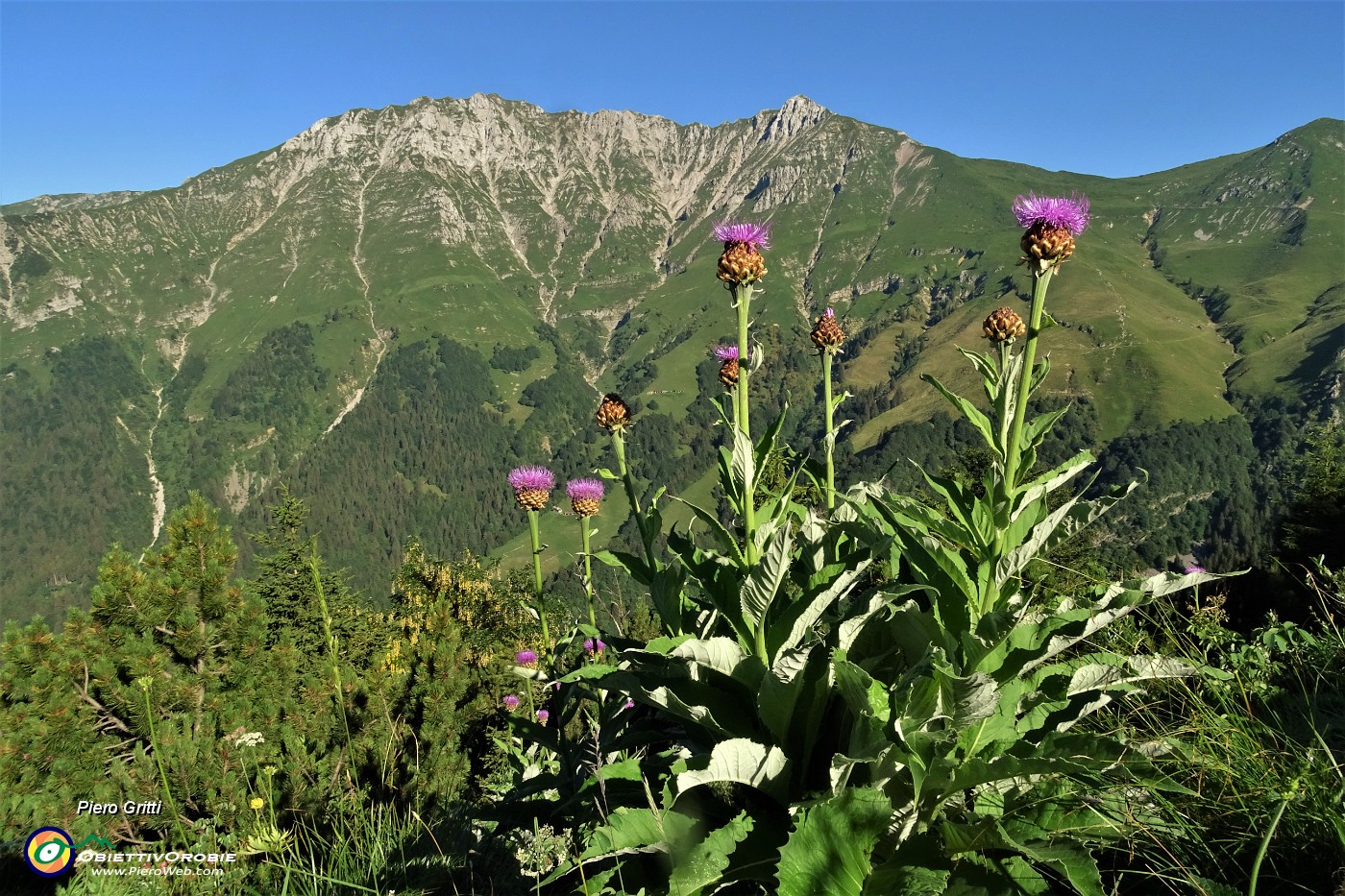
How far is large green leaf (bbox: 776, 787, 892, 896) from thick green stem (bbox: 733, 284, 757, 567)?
49.5 inches

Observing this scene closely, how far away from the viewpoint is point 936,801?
3244 millimetres

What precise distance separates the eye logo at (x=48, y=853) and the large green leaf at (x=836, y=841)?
4.38 m

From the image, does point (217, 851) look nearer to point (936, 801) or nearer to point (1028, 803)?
point (936, 801)

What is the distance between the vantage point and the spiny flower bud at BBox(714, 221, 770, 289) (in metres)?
4.62

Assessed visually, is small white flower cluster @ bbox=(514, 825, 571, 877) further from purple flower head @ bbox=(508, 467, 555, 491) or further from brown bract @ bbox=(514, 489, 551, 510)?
purple flower head @ bbox=(508, 467, 555, 491)

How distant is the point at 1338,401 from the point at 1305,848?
820ft

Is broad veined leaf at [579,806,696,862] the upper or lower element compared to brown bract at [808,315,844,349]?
lower

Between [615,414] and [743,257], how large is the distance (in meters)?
1.73

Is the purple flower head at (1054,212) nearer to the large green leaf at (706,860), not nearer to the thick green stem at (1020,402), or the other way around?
the thick green stem at (1020,402)

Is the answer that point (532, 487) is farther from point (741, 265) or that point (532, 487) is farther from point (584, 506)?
point (741, 265)

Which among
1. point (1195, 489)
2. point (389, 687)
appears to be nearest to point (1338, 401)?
point (1195, 489)

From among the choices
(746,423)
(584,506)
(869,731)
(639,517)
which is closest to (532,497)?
(584,506)

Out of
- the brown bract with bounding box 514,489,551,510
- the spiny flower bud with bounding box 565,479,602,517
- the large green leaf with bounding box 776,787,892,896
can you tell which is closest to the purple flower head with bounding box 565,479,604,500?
the spiny flower bud with bounding box 565,479,602,517

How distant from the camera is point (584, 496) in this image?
6.65m
